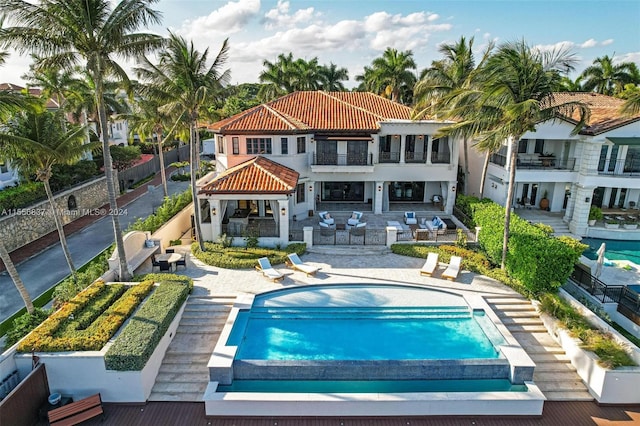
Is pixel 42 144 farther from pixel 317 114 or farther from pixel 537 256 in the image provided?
pixel 537 256

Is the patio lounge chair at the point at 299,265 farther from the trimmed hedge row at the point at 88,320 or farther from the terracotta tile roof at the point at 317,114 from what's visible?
the terracotta tile roof at the point at 317,114

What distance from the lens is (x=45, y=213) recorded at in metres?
26.7

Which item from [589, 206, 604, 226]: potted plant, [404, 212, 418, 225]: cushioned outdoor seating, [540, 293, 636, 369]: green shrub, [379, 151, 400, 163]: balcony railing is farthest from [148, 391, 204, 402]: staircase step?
[589, 206, 604, 226]: potted plant

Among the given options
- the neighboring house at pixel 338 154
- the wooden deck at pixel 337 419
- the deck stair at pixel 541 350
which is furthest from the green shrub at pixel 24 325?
the deck stair at pixel 541 350

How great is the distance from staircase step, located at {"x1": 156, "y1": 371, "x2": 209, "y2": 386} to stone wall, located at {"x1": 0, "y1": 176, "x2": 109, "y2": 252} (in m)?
10.0

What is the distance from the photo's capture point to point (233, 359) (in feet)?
42.7

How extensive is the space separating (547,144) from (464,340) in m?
22.8

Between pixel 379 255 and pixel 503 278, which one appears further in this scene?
pixel 379 255

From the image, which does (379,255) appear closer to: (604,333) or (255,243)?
(255,243)

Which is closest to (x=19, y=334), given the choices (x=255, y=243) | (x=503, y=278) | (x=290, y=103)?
(x=255, y=243)

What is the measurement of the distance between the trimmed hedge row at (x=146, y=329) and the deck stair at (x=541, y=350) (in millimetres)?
13602

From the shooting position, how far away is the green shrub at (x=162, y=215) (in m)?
22.2

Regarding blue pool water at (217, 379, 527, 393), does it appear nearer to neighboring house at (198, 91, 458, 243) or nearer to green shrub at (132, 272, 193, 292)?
green shrub at (132, 272, 193, 292)

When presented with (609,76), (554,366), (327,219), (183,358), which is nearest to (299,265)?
(327,219)
